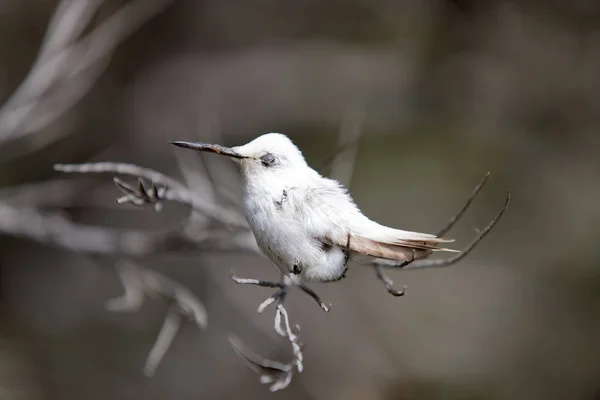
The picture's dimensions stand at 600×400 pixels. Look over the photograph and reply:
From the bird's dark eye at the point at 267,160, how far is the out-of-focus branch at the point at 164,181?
27cm

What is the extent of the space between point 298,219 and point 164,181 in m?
0.47

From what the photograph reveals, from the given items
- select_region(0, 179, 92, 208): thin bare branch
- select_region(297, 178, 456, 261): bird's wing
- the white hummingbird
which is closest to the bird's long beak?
the white hummingbird

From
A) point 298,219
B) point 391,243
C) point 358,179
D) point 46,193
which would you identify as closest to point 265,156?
point 298,219

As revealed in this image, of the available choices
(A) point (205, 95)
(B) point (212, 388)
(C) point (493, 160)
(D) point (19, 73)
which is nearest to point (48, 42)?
(D) point (19, 73)

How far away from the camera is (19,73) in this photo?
→ 314 cm

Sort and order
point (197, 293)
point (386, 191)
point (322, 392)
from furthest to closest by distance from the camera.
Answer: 1. point (386, 191)
2. point (197, 293)
3. point (322, 392)

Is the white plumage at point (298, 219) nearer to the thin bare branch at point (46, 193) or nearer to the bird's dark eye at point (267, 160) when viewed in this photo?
the bird's dark eye at point (267, 160)

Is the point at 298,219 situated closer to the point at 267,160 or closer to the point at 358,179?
the point at 267,160

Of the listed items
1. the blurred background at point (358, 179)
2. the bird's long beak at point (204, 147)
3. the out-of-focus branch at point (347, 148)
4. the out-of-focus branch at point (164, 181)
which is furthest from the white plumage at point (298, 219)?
the blurred background at point (358, 179)

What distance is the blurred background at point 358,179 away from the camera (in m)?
3.15

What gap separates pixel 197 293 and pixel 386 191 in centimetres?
115

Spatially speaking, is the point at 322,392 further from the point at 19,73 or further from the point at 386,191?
the point at 19,73

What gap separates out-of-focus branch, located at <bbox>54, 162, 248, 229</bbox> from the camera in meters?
1.17

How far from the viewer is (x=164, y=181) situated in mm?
1295
